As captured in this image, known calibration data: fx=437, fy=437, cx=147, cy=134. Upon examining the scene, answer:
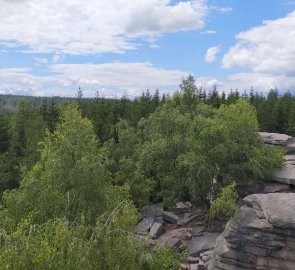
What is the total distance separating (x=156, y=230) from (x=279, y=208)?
1047 cm

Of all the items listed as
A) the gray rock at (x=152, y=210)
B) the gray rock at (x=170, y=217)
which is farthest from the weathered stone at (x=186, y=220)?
the gray rock at (x=152, y=210)

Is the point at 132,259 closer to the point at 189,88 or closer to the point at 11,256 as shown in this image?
the point at 11,256

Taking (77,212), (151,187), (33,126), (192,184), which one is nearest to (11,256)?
(77,212)

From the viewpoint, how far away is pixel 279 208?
2427 cm

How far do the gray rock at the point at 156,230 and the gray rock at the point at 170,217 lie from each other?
4.03ft

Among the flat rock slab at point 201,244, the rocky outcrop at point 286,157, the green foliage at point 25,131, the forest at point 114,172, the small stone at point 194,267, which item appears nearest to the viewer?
the forest at point 114,172

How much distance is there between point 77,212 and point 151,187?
15355 mm

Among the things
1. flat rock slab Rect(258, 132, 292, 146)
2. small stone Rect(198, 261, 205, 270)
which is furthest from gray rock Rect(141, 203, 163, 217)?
flat rock slab Rect(258, 132, 292, 146)

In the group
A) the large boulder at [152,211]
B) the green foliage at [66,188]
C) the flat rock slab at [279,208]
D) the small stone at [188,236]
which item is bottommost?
the small stone at [188,236]

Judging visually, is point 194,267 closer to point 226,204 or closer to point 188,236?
point 188,236

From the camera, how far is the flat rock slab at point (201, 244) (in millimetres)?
28847

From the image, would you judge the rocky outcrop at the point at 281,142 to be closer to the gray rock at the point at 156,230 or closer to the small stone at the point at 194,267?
the gray rock at the point at 156,230

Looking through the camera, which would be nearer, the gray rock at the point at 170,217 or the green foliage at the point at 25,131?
the gray rock at the point at 170,217

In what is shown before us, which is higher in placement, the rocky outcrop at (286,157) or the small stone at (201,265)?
the rocky outcrop at (286,157)
